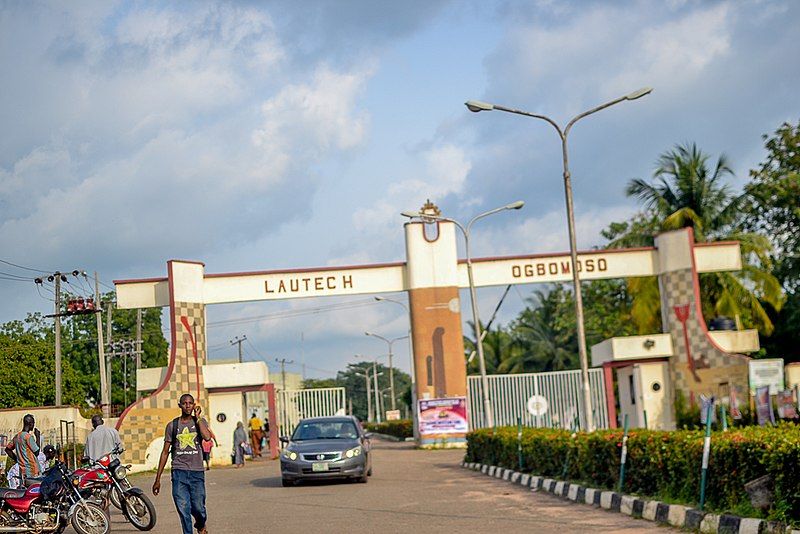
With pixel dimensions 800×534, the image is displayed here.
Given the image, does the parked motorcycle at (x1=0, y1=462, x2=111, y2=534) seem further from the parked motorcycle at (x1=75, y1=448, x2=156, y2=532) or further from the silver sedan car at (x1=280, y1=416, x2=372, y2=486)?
the silver sedan car at (x1=280, y1=416, x2=372, y2=486)

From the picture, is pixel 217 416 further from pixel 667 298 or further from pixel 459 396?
pixel 667 298

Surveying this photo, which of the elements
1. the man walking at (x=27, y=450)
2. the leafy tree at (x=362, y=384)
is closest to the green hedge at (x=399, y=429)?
the man walking at (x=27, y=450)

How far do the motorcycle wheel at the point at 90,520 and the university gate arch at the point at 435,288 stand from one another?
19.2 m

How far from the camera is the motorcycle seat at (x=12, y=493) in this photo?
45.2ft

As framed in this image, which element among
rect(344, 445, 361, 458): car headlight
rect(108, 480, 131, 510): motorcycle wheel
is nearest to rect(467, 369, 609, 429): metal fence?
rect(344, 445, 361, 458): car headlight

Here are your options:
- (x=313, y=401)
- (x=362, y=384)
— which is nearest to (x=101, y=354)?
(x=313, y=401)

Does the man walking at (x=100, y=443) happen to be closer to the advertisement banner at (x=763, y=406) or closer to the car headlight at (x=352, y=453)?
the car headlight at (x=352, y=453)

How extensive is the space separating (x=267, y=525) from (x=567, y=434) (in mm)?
7704

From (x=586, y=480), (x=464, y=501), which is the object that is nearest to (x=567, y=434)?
(x=586, y=480)

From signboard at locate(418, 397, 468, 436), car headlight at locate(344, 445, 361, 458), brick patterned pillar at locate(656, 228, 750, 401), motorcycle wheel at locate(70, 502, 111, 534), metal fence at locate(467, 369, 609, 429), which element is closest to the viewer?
motorcycle wheel at locate(70, 502, 111, 534)

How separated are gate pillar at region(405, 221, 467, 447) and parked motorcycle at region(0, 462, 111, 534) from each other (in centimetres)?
2228

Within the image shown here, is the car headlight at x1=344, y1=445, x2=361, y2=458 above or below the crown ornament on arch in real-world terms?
below

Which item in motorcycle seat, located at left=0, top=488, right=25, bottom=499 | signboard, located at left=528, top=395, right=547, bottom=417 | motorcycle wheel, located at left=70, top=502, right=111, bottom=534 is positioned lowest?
motorcycle wheel, located at left=70, top=502, right=111, bottom=534

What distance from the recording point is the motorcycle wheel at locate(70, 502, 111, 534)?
521 inches
